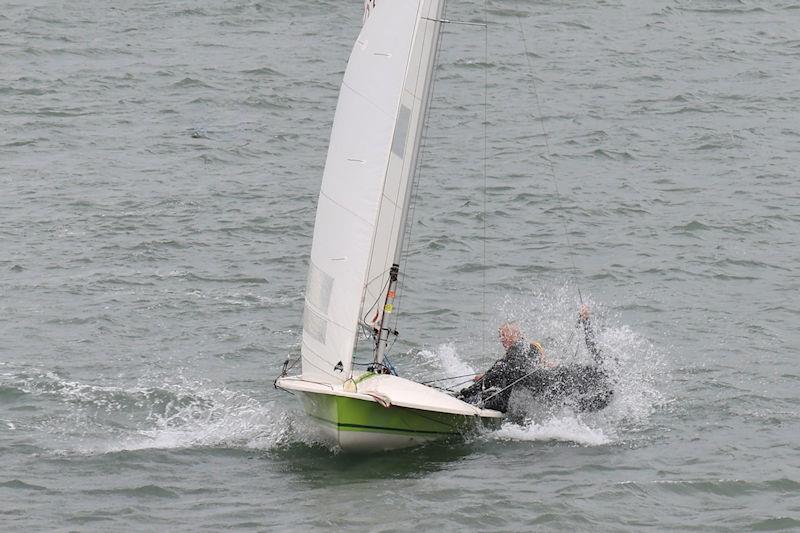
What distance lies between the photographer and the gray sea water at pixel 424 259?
12766mm

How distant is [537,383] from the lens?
47.1 ft

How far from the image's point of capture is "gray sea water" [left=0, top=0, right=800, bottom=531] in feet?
41.9

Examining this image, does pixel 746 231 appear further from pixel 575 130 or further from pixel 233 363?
pixel 233 363

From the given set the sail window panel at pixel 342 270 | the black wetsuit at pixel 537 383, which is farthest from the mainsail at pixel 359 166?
the black wetsuit at pixel 537 383

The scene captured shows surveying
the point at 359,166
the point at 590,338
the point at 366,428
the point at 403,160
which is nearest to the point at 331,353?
the point at 366,428

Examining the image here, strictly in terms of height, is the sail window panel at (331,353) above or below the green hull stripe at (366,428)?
above

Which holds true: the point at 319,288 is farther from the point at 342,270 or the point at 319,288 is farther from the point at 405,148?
the point at 405,148

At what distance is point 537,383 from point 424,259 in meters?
6.39

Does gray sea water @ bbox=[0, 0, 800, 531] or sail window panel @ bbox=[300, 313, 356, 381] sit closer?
gray sea water @ bbox=[0, 0, 800, 531]

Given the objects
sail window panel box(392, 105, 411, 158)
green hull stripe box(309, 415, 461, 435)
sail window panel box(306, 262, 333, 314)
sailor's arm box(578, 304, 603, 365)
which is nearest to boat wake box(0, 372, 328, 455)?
green hull stripe box(309, 415, 461, 435)

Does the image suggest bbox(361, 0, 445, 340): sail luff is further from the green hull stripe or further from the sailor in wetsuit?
the sailor in wetsuit

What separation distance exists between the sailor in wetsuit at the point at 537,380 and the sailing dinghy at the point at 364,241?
1.74ft

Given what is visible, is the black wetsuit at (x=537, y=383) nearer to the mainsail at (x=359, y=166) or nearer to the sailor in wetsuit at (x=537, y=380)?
the sailor in wetsuit at (x=537, y=380)

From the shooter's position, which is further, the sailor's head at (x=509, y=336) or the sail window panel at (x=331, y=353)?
the sailor's head at (x=509, y=336)
